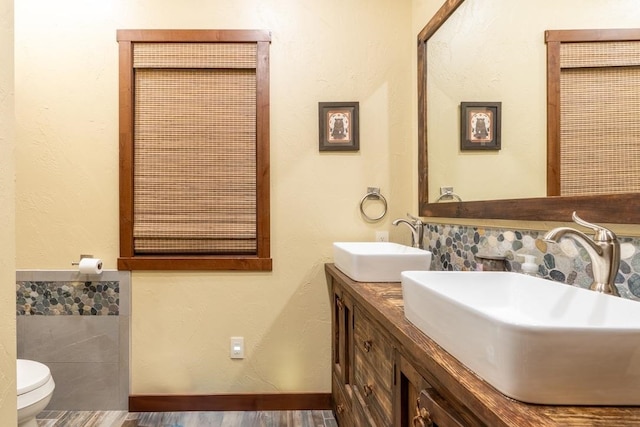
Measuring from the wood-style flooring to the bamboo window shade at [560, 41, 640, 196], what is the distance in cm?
172

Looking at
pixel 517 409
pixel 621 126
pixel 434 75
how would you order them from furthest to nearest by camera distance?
pixel 434 75, pixel 621 126, pixel 517 409

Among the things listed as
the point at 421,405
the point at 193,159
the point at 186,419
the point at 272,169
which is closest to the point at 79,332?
the point at 186,419

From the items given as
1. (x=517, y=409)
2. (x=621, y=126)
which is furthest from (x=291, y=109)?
(x=517, y=409)

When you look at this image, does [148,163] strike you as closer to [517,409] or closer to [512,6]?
[512,6]

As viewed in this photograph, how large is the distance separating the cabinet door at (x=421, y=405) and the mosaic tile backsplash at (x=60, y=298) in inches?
73.7

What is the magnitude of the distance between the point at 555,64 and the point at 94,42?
2.31 metres

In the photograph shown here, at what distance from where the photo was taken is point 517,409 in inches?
21.2

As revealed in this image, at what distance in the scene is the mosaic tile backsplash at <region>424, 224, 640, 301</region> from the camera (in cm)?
90

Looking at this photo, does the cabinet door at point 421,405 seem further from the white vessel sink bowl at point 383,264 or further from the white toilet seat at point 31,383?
the white toilet seat at point 31,383

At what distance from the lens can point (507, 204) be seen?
1.30 meters

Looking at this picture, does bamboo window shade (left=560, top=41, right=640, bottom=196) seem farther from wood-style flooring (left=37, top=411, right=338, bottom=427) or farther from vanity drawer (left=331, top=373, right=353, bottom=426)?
wood-style flooring (left=37, top=411, right=338, bottom=427)

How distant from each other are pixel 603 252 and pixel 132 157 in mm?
2192

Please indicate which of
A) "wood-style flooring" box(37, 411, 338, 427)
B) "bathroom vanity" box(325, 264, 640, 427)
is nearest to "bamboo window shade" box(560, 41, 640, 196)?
"bathroom vanity" box(325, 264, 640, 427)

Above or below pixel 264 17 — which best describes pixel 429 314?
below
